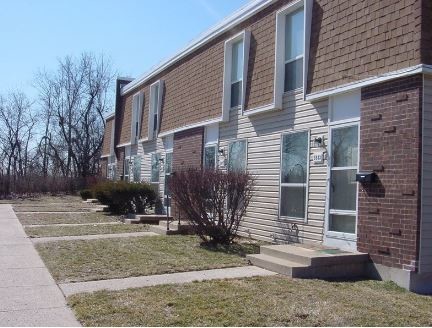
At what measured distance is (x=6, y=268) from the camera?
8531 mm

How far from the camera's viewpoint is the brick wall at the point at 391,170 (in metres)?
7.52

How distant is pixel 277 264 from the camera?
26.7 ft

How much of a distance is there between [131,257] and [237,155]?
463 centimetres

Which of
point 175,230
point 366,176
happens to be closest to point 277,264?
point 366,176

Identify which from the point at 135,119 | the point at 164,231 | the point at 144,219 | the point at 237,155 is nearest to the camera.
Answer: the point at 237,155

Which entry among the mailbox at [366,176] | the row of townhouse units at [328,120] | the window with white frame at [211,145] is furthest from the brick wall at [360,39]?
the window with white frame at [211,145]

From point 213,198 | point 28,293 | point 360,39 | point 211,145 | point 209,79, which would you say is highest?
point 209,79

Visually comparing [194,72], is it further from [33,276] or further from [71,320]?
[71,320]

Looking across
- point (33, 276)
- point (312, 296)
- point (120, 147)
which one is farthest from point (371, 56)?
point (120, 147)

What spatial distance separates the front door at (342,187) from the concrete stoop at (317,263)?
0.40 meters

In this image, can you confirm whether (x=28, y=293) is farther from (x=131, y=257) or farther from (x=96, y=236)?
(x=96, y=236)

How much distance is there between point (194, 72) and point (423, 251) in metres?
10.0

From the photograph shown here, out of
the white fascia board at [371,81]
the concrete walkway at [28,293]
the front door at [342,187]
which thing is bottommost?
the concrete walkway at [28,293]

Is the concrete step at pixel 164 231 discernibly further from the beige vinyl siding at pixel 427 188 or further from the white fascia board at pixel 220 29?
the beige vinyl siding at pixel 427 188
